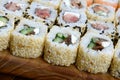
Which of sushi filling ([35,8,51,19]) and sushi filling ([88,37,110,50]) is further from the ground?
sushi filling ([35,8,51,19])

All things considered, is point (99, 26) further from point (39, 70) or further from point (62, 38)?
point (39, 70)

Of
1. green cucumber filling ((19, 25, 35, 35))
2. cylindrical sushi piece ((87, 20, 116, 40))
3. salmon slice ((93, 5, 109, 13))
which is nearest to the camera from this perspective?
green cucumber filling ((19, 25, 35, 35))

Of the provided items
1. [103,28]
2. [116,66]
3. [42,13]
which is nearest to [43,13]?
[42,13]

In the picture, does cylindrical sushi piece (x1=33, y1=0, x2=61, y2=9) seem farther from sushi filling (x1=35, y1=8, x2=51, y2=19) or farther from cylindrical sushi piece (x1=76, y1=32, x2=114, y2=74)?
cylindrical sushi piece (x1=76, y1=32, x2=114, y2=74)

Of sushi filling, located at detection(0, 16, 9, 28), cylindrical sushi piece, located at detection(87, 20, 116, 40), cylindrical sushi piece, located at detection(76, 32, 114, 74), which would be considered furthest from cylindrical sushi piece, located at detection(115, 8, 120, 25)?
sushi filling, located at detection(0, 16, 9, 28)

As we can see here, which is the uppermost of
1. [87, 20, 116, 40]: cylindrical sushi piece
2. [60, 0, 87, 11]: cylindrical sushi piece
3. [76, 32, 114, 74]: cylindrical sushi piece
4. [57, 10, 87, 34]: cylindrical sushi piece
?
[60, 0, 87, 11]: cylindrical sushi piece

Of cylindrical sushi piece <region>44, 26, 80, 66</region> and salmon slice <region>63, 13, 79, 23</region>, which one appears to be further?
salmon slice <region>63, 13, 79, 23</region>
